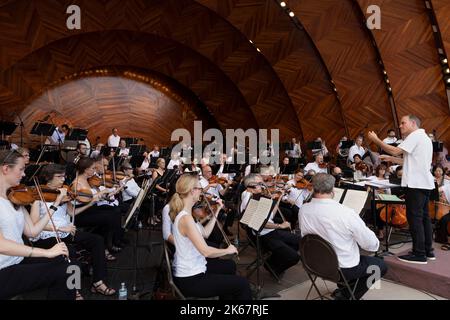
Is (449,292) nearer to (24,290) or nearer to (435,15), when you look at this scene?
(24,290)

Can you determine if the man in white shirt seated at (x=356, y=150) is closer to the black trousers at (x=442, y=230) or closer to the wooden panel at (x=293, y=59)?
the wooden panel at (x=293, y=59)

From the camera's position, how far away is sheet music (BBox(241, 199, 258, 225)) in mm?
4125

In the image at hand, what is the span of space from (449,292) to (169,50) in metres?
15.2

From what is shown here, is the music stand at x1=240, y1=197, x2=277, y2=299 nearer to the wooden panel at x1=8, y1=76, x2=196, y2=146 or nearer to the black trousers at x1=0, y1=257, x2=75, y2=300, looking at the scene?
the black trousers at x1=0, y1=257, x2=75, y2=300

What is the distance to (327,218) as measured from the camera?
125 inches

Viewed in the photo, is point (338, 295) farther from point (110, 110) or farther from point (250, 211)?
point (110, 110)

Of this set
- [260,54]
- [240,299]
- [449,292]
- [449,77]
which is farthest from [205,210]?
[260,54]

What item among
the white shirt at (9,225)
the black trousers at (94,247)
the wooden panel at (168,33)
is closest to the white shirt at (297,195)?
the black trousers at (94,247)

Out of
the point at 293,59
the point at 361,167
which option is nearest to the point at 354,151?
the point at 361,167

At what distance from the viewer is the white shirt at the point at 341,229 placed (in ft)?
10.3

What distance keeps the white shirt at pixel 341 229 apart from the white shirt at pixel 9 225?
8.18 ft

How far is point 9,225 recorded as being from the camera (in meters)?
2.76

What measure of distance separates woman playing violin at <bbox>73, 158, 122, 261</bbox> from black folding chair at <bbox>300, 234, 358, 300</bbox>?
106 inches

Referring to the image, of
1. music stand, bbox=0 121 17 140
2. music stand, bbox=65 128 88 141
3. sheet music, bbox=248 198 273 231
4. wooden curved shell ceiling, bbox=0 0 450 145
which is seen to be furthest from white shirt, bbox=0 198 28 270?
wooden curved shell ceiling, bbox=0 0 450 145
